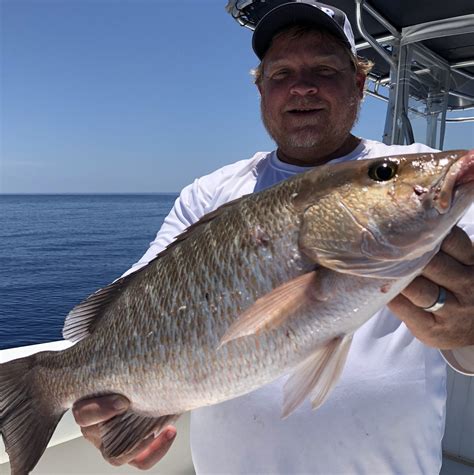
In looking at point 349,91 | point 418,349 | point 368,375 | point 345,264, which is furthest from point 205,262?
point 349,91

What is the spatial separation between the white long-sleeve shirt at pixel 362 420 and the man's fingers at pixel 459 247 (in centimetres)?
48

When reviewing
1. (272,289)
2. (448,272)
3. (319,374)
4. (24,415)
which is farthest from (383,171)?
(24,415)

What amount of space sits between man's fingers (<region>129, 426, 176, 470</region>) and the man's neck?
1.19 metres

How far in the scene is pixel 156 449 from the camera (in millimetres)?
1618

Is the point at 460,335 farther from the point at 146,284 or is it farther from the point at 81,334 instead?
the point at 81,334

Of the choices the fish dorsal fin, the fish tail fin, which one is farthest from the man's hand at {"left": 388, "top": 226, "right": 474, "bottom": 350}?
the fish tail fin

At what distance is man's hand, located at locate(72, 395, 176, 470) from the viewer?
151 centimetres

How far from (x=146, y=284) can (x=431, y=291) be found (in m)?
0.84

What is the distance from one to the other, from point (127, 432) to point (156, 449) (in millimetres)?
132

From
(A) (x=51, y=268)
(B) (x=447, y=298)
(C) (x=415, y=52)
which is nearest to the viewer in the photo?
(B) (x=447, y=298)

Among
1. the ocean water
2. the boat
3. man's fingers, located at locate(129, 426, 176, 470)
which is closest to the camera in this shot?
man's fingers, located at locate(129, 426, 176, 470)

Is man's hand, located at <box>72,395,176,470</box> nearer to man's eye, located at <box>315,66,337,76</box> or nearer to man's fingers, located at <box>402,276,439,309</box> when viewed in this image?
man's fingers, located at <box>402,276,439,309</box>

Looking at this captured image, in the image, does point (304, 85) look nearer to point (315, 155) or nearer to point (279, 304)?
point (315, 155)

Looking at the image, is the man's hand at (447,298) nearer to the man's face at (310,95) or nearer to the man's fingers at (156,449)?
the man's fingers at (156,449)
